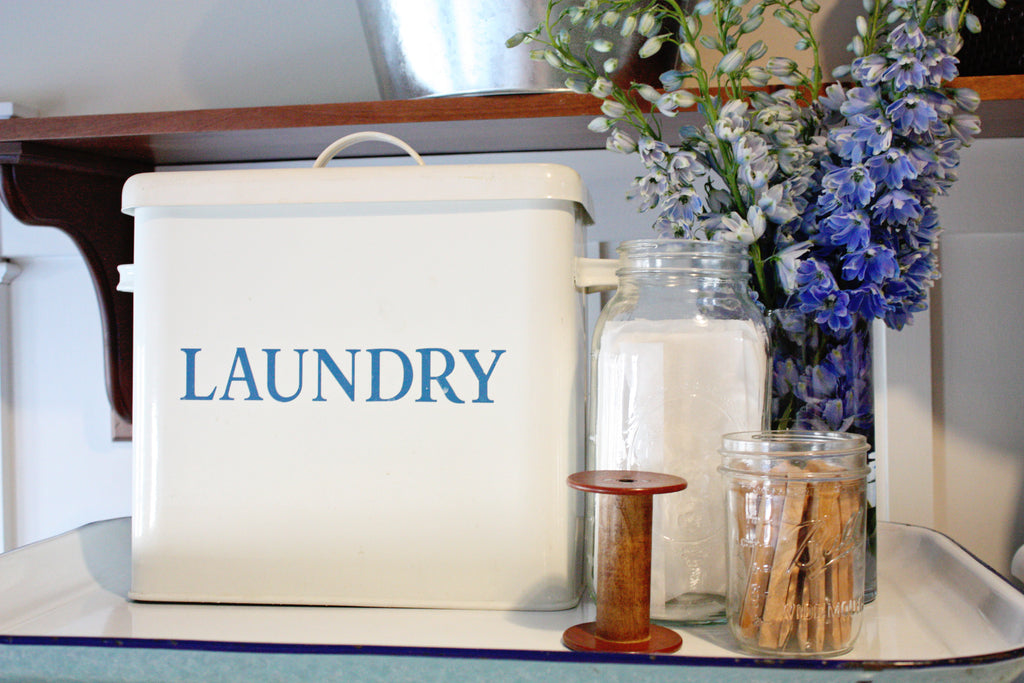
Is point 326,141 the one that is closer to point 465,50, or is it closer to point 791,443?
point 465,50

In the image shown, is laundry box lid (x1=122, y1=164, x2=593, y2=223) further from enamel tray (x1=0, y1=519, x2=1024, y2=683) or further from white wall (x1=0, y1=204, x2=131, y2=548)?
white wall (x1=0, y1=204, x2=131, y2=548)

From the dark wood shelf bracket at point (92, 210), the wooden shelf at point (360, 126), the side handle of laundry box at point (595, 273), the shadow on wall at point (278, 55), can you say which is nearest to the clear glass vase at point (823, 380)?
the side handle of laundry box at point (595, 273)

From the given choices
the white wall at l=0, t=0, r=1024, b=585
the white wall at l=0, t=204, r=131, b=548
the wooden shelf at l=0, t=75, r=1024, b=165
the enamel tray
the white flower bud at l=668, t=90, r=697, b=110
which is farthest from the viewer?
the white wall at l=0, t=204, r=131, b=548

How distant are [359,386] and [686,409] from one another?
19 cm

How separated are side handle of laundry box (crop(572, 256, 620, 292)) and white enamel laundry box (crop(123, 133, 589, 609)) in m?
0.01

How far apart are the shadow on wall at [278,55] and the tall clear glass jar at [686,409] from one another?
0.45 metres

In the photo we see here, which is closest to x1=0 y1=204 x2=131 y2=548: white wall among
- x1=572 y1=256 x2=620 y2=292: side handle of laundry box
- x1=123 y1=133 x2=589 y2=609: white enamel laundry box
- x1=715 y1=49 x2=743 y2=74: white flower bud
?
x1=123 y1=133 x2=589 y2=609: white enamel laundry box

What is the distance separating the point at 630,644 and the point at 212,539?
258mm

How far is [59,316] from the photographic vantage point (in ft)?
2.86

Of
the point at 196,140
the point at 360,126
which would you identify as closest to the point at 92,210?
the point at 196,140

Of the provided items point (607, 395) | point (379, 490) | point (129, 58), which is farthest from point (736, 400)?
point (129, 58)

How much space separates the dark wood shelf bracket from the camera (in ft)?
2.31

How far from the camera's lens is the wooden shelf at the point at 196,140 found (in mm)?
613

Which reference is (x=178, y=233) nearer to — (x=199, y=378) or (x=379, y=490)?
(x=199, y=378)
